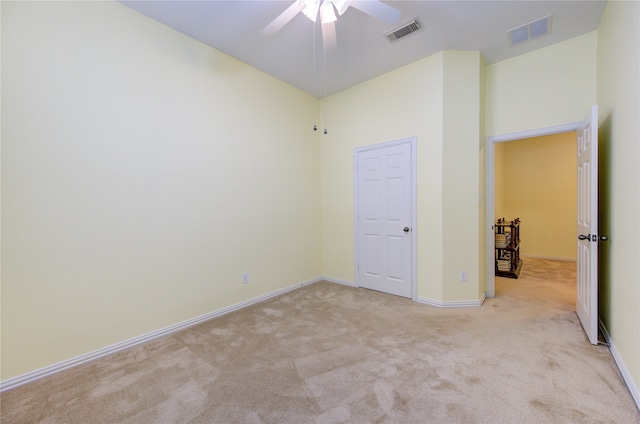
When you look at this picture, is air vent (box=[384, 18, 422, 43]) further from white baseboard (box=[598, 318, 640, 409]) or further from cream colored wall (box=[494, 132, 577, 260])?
cream colored wall (box=[494, 132, 577, 260])

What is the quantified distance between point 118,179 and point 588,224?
13.2 feet

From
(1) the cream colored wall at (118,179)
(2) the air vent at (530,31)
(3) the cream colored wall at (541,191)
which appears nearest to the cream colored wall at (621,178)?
(2) the air vent at (530,31)

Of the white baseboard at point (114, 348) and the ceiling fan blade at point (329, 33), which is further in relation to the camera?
the ceiling fan blade at point (329, 33)

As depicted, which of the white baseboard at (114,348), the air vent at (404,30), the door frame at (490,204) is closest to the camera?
the white baseboard at (114,348)

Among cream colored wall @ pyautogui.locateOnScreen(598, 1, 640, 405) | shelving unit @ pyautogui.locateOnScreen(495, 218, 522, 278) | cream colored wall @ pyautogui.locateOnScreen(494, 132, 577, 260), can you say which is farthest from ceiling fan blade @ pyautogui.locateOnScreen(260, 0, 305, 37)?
cream colored wall @ pyautogui.locateOnScreen(494, 132, 577, 260)

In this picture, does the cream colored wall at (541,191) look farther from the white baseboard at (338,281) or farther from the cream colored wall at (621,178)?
the white baseboard at (338,281)

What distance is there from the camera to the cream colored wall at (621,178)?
1.65 meters

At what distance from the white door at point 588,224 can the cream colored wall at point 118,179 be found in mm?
3162

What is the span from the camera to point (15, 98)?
5.82 ft

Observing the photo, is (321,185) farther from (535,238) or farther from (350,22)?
(535,238)

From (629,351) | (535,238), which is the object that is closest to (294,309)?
(629,351)

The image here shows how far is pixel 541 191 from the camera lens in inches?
225

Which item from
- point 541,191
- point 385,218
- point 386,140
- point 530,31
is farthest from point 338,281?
point 541,191

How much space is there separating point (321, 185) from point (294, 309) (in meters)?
1.98
